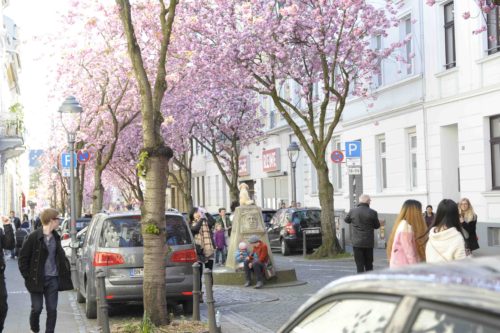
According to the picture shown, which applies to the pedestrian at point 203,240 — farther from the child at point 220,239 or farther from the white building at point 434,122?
the white building at point 434,122

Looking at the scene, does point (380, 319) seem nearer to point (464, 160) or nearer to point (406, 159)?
point (464, 160)

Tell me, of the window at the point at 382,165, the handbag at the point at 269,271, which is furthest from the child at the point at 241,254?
the window at the point at 382,165

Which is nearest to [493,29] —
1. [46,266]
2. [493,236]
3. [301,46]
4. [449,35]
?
[449,35]

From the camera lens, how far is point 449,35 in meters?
24.8

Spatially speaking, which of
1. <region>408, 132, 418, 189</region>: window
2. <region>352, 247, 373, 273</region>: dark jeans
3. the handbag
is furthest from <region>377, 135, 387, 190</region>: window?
<region>352, 247, 373, 273</region>: dark jeans

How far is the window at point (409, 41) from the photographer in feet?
87.9

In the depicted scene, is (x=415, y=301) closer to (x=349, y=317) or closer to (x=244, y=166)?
(x=349, y=317)

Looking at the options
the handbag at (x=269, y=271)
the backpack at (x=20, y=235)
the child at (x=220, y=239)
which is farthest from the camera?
the backpack at (x=20, y=235)

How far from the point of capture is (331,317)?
2.87 metres

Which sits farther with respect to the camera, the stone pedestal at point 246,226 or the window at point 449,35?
the window at point 449,35

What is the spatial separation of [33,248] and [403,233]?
4.34 meters

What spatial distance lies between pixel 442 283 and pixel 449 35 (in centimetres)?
2341

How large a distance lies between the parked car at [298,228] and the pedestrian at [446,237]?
18.9 m

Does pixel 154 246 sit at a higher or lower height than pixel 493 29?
lower
